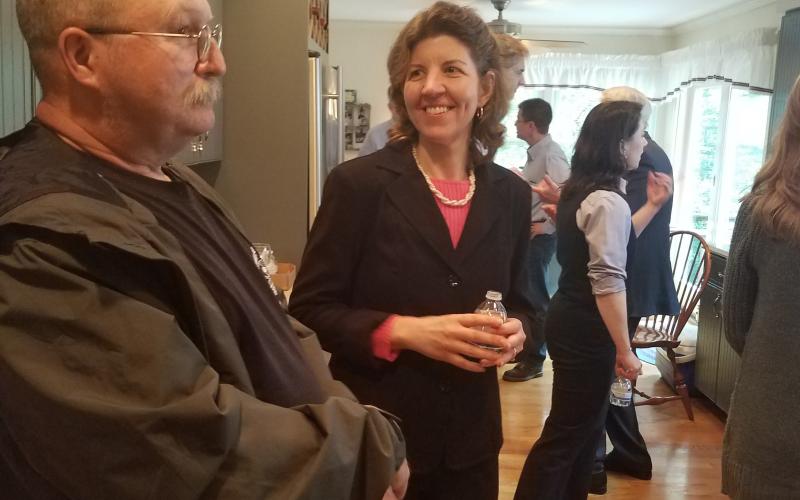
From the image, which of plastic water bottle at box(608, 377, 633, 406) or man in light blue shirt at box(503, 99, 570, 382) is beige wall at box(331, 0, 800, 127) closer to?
man in light blue shirt at box(503, 99, 570, 382)

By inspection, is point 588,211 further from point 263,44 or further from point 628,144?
point 263,44

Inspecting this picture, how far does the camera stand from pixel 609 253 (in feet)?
7.18

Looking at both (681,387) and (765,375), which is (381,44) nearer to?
(681,387)

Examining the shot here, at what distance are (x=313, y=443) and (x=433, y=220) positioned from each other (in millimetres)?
640

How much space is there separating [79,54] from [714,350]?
3.59 m

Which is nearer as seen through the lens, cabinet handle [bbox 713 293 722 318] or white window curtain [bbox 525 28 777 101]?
cabinet handle [bbox 713 293 722 318]

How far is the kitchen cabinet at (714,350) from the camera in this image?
3602 mm

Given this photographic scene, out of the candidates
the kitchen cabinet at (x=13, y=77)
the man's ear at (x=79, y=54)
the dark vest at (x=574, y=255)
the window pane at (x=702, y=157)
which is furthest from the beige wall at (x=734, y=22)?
the man's ear at (x=79, y=54)

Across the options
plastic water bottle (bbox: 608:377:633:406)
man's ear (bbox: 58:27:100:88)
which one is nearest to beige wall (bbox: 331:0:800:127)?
plastic water bottle (bbox: 608:377:633:406)

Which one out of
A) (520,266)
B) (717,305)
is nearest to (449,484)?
(520,266)

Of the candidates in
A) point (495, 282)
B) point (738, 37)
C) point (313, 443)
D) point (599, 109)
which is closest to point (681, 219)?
point (738, 37)

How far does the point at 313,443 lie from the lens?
791mm

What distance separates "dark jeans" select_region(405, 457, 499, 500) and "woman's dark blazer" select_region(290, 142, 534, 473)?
25 millimetres

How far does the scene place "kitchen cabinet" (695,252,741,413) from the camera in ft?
11.8
